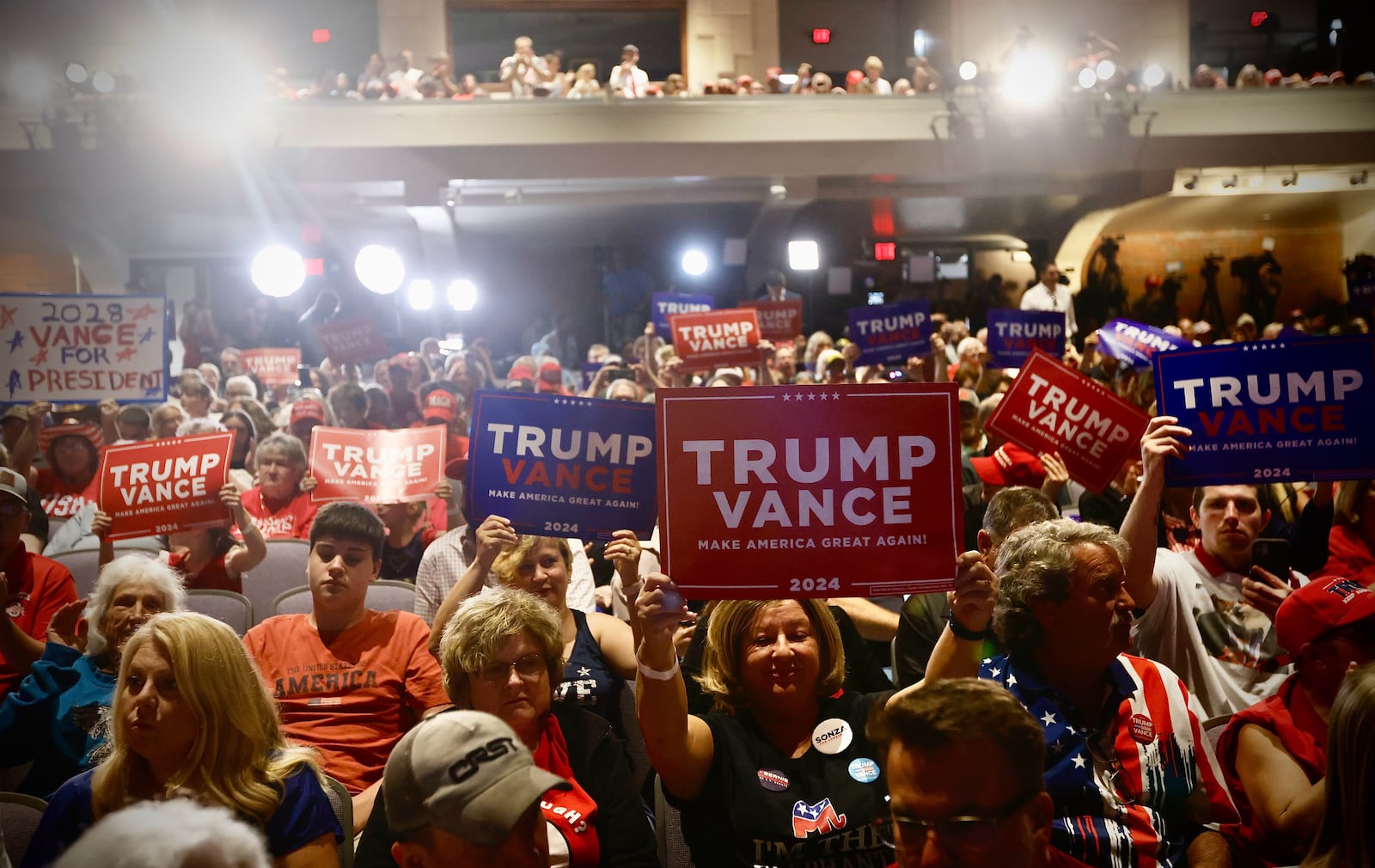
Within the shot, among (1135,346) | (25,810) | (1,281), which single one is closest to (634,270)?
(1,281)

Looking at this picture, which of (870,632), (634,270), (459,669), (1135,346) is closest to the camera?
(459,669)

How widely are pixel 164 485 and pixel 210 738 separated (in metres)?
2.77

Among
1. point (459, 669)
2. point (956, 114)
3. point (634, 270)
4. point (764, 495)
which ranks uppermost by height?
point (956, 114)

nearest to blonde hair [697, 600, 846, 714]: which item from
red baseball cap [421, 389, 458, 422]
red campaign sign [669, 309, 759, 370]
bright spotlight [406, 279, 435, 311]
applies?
red baseball cap [421, 389, 458, 422]

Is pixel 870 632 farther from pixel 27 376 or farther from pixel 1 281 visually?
pixel 1 281

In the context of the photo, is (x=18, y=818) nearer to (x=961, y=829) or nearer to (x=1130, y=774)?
(x=961, y=829)

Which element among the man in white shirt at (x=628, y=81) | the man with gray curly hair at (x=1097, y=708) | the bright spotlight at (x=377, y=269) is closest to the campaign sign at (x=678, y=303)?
the man in white shirt at (x=628, y=81)

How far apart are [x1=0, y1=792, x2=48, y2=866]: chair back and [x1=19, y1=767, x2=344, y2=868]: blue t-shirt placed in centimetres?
18

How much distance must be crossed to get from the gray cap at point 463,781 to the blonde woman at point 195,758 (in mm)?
820

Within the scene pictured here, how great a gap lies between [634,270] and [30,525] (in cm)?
1688

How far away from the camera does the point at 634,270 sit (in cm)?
2195

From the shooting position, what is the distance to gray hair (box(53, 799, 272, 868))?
4.50 ft

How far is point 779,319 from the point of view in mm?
12422

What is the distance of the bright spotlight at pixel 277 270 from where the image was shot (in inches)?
687
